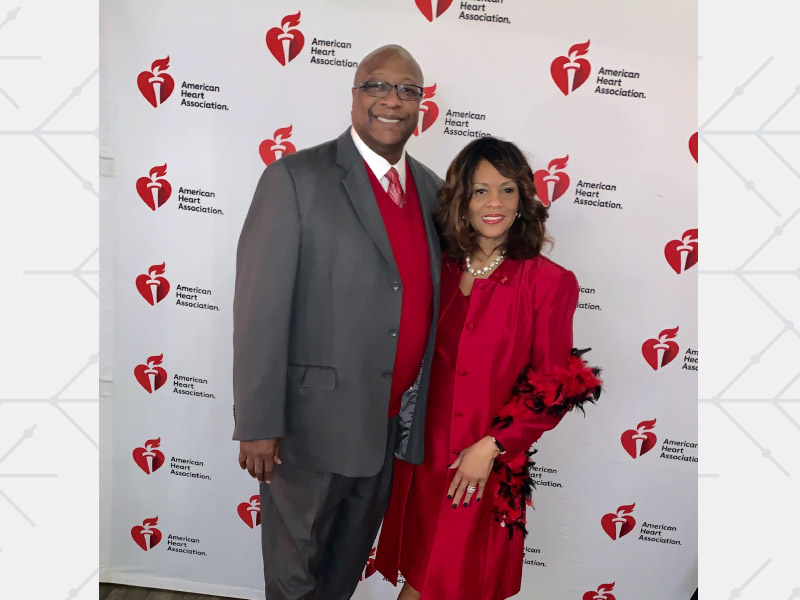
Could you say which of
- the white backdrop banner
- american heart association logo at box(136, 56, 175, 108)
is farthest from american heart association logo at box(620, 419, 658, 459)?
american heart association logo at box(136, 56, 175, 108)

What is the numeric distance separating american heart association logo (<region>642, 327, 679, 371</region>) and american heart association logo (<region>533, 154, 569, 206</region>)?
649 millimetres

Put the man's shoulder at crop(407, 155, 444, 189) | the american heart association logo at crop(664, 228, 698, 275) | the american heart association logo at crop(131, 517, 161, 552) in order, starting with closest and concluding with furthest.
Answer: the man's shoulder at crop(407, 155, 444, 189)
the american heart association logo at crop(664, 228, 698, 275)
the american heart association logo at crop(131, 517, 161, 552)

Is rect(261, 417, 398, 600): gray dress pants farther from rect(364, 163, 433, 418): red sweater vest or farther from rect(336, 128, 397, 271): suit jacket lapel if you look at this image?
rect(336, 128, 397, 271): suit jacket lapel

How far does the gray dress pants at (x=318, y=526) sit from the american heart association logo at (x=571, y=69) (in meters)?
1.32

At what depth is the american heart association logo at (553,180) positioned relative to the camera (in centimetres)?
230

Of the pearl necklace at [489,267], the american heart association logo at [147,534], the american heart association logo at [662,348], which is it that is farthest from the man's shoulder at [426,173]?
the american heart association logo at [147,534]

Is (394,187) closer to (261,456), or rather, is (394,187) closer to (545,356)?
(545,356)

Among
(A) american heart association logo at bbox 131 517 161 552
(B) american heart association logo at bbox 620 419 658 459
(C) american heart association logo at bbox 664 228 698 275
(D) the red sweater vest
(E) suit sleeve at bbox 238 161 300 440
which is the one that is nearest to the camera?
(E) suit sleeve at bbox 238 161 300 440

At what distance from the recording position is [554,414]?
5.35 ft

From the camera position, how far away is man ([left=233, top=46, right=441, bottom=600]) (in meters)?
1.57

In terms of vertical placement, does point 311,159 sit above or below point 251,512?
above

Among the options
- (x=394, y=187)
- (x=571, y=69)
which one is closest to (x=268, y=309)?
(x=394, y=187)

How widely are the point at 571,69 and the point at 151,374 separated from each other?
6.25 feet

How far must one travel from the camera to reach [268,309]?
156 cm
